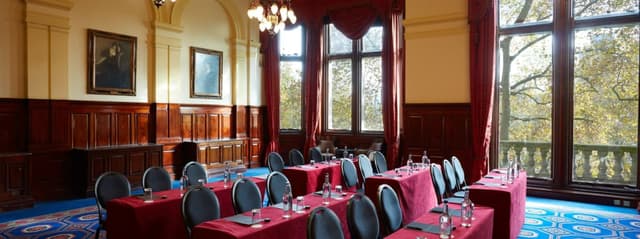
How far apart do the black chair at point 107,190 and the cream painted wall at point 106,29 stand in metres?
3.87

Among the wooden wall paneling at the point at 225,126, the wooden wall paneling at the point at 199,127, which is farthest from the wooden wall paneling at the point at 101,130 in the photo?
the wooden wall paneling at the point at 225,126

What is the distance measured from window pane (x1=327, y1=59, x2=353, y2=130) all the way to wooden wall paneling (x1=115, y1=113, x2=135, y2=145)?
15.8 feet

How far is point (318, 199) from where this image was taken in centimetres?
468

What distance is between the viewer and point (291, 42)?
11742 mm

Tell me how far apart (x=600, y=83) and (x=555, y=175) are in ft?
5.90

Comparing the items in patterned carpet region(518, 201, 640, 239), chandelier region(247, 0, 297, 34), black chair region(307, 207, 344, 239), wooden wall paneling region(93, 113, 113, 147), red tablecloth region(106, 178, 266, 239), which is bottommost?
patterned carpet region(518, 201, 640, 239)

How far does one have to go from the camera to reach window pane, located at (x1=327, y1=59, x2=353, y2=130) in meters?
10.9

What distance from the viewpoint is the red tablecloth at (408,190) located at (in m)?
5.57

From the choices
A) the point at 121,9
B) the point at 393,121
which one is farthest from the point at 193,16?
the point at 393,121

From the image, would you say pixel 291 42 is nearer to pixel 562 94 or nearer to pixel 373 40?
pixel 373 40

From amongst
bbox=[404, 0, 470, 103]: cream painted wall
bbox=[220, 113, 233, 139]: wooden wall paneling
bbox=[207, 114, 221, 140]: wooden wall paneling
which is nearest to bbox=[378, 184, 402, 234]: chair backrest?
bbox=[404, 0, 470, 103]: cream painted wall

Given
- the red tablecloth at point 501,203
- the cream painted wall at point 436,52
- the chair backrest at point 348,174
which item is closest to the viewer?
the red tablecloth at point 501,203

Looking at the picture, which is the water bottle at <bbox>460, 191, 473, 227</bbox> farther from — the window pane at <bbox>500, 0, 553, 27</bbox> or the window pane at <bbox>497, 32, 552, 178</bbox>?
the window pane at <bbox>500, 0, 553, 27</bbox>

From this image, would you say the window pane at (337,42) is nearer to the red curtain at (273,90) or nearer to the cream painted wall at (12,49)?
the red curtain at (273,90)
